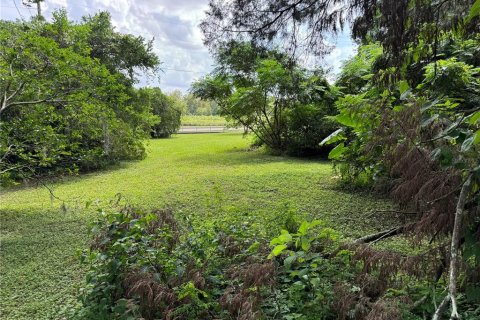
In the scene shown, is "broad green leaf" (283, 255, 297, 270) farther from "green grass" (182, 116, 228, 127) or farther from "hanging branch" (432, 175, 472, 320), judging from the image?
"green grass" (182, 116, 228, 127)

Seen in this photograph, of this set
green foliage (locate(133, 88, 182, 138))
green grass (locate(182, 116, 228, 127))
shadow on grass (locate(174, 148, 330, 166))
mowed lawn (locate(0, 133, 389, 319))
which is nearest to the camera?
mowed lawn (locate(0, 133, 389, 319))

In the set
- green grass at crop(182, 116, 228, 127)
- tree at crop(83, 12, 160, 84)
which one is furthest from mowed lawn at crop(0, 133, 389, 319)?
green grass at crop(182, 116, 228, 127)

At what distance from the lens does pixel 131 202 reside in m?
5.95

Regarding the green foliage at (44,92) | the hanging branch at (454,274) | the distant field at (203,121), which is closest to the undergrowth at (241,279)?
the hanging branch at (454,274)

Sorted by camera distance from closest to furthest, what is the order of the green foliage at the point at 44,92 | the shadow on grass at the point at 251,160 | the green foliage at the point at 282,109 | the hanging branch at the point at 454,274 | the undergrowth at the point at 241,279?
the hanging branch at the point at 454,274
the undergrowth at the point at 241,279
the green foliage at the point at 44,92
the shadow on grass at the point at 251,160
the green foliage at the point at 282,109

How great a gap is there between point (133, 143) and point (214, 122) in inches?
1100

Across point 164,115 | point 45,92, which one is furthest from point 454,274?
point 164,115

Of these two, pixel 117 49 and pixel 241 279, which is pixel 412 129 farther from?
pixel 117 49

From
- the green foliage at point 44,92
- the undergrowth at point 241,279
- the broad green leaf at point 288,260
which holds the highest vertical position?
the green foliage at point 44,92

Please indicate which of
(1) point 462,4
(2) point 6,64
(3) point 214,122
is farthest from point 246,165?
(3) point 214,122

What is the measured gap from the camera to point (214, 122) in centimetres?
3959

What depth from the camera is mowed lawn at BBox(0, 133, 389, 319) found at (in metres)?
3.23

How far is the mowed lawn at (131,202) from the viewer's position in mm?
3234

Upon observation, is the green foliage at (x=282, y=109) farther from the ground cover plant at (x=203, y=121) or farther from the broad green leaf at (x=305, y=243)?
the ground cover plant at (x=203, y=121)
